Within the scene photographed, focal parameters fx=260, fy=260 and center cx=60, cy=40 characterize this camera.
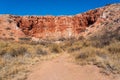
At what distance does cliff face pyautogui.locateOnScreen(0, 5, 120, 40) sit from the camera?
5022cm

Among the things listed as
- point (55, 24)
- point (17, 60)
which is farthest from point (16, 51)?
point (55, 24)

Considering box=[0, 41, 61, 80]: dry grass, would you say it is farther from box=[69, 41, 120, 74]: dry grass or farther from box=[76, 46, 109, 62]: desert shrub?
box=[69, 41, 120, 74]: dry grass

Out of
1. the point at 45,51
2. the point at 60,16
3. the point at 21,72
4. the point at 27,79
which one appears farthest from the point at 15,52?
the point at 60,16

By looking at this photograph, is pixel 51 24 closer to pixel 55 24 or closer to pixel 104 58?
pixel 55 24

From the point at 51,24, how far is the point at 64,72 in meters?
40.9

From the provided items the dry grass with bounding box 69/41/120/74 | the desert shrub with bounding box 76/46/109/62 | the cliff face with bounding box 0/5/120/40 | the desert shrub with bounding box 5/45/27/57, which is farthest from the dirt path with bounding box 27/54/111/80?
the cliff face with bounding box 0/5/120/40

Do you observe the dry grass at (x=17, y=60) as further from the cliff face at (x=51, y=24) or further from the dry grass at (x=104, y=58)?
the cliff face at (x=51, y=24)

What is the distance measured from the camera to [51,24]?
5300 centimetres

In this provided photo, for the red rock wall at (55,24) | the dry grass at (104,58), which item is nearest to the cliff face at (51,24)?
the red rock wall at (55,24)

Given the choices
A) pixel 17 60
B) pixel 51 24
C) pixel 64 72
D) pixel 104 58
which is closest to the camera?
pixel 64 72

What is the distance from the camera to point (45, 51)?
1905 centimetres

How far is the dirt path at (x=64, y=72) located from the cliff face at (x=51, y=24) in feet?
116

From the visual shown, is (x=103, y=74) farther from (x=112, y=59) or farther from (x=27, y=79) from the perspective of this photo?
(x=27, y=79)

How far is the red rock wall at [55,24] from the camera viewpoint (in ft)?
168
